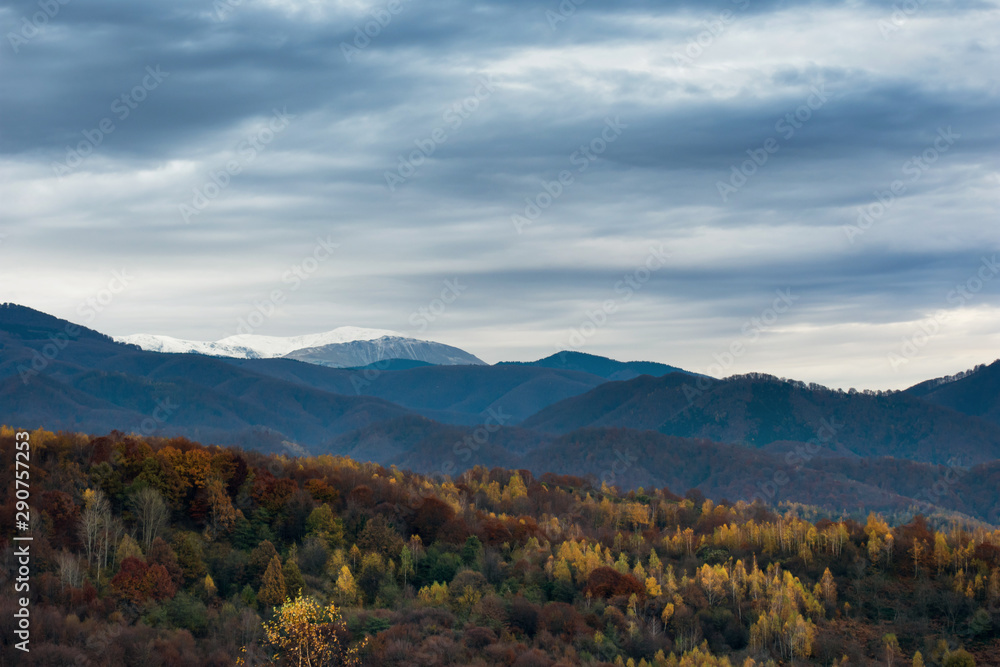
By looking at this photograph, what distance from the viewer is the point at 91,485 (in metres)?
144

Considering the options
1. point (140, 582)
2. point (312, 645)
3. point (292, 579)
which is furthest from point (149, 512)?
point (312, 645)

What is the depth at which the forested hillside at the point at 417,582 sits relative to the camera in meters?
108

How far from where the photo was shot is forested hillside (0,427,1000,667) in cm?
10838

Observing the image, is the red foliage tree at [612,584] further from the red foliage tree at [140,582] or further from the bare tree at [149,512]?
the bare tree at [149,512]

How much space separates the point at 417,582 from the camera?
471 feet

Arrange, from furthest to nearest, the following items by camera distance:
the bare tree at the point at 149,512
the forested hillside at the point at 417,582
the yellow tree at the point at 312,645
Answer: the bare tree at the point at 149,512 → the forested hillside at the point at 417,582 → the yellow tree at the point at 312,645

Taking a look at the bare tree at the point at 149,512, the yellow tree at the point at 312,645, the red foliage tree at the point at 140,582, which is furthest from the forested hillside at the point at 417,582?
the yellow tree at the point at 312,645

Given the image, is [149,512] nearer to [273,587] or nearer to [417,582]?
[273,587]

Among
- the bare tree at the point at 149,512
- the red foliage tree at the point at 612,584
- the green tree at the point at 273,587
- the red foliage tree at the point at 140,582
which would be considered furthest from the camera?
the bare tree at the point at 149,512

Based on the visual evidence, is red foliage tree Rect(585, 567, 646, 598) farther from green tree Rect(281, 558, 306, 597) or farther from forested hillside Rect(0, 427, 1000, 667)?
green tree Rect(281, 558, 306, 597)

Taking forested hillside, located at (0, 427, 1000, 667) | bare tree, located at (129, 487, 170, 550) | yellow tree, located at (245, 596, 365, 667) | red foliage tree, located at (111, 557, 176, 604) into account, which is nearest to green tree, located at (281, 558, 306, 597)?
forested hillside, located at (0, 427, 1000, 667)

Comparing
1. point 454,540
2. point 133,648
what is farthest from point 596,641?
point 133,648

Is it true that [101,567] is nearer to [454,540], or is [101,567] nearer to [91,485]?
[91,485]

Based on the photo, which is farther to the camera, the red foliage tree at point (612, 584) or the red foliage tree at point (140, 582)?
the red foliage tree at point (612, 584)
